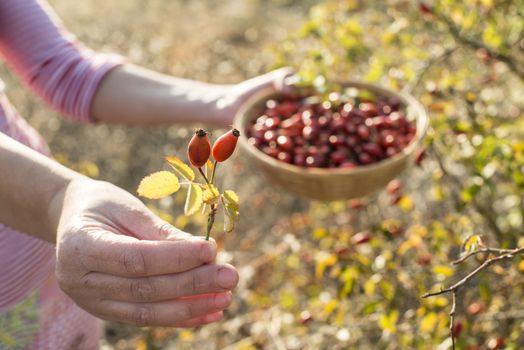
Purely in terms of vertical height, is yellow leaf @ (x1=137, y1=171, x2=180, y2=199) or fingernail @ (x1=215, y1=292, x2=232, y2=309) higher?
yellow leaf @ (x1=137, y1=171, x2=180, y2=199)

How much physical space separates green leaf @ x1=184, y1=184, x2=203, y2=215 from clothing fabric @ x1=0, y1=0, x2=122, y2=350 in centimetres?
57

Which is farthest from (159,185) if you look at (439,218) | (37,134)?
(439,218)

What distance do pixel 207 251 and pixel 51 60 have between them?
37.6 inches

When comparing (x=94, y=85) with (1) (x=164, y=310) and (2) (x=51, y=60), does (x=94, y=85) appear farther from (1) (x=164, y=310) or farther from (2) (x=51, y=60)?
(1) (x=164, y=310)

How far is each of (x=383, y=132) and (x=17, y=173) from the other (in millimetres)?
1035

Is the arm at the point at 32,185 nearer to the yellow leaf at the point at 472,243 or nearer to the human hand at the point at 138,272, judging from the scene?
the human hand at the point at 138,272

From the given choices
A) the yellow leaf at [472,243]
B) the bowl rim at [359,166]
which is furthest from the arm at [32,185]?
the bowl rim at [359,166]

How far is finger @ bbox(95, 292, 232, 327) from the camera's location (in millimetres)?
833

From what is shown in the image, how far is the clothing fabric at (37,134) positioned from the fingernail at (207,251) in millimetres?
518

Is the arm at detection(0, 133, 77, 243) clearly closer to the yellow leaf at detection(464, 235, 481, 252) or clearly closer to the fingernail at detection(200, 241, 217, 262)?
the fingernail at detection(200, 241, 217, 262)

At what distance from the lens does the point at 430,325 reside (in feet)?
4.93

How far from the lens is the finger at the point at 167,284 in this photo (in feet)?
2.68

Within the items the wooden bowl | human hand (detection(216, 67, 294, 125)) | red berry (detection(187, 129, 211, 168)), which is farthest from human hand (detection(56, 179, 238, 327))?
human hand (detection(216, 67, 294, 125))

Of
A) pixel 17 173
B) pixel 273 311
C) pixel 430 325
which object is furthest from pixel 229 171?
pixel 17 173
